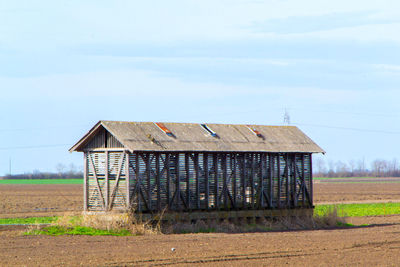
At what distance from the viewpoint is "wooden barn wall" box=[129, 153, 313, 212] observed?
96.9ft

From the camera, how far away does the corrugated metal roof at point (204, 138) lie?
97.3 ft

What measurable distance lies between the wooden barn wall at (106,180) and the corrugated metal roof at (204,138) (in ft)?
2.90

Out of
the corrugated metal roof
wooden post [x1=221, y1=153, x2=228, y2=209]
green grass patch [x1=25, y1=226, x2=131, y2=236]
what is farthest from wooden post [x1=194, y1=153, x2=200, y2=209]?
green grass patch [x1=25, y1=226, x2=131, y2=236]

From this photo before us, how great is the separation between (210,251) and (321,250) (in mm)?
3881

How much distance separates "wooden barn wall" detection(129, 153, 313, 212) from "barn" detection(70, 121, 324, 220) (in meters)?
0.04

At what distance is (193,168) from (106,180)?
394cm

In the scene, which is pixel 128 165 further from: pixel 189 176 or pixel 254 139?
pixel 254 139

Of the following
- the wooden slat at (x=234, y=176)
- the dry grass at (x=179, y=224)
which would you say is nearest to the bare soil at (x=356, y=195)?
the dry grass at (x=179, y=224)

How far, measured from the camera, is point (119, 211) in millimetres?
29094

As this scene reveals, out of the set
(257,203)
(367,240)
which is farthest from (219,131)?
(367,240)

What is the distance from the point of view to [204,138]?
3194 cm

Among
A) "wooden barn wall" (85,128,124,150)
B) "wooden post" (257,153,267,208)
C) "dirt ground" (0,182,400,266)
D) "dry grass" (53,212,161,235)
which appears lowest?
"dirt ground" (0,182,400,266)

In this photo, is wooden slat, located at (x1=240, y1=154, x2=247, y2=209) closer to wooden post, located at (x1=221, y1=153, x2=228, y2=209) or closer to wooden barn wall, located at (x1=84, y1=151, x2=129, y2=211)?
wooden post, located at (x1=221, y1=153, x2=228, y2=209)

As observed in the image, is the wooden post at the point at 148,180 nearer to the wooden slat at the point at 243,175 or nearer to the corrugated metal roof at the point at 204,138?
the corrugated metal roof at the point at 204,138
